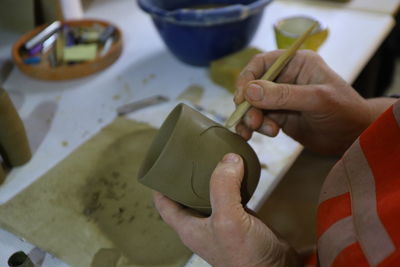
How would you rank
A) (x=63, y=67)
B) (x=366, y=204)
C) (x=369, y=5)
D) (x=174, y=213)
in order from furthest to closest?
(x=369, y=5), (x=63, y=67), (x=174, y=213), (x=366, y=204)

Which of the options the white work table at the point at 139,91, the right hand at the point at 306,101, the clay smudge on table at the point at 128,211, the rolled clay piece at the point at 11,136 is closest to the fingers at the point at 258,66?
the right hand at the point at 306,101

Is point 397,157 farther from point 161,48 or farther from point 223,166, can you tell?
point 161,48

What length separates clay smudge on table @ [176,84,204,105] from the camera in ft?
2.85

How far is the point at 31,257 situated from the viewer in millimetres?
574

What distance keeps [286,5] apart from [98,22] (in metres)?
0.59

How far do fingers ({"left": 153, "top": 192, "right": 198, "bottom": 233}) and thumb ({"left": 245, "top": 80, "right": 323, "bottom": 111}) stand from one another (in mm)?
203

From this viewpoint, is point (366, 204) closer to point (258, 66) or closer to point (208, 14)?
point (258, 66)

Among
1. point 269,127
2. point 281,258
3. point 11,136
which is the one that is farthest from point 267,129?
point 11,136

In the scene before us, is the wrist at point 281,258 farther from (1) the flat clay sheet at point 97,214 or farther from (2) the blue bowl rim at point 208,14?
(2) the blue bowl rim at point 208,14

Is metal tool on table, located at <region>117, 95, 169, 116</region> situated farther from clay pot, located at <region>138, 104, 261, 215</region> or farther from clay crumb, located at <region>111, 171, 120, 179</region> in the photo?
clay pot, located at <region>138, 104, 261, 215</region>

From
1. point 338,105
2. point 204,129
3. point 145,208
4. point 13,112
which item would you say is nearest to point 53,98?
point 13,112

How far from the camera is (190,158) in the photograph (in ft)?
1.67

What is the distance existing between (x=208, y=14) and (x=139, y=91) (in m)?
0.24

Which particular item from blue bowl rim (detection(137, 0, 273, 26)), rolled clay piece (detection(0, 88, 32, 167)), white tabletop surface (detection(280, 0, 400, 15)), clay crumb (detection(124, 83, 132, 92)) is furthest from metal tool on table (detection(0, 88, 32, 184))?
white tabletop surface (detection(280, 0, 400, 15))
